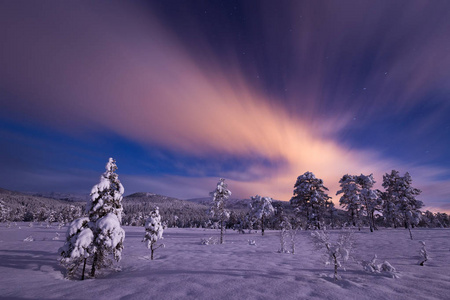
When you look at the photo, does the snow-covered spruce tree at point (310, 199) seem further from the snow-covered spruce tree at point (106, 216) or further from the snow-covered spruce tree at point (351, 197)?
the snow-covered spruce tree at point (106, 216)

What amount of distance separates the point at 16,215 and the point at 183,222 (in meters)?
101

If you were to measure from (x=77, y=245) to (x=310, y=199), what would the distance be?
3615 centimetres

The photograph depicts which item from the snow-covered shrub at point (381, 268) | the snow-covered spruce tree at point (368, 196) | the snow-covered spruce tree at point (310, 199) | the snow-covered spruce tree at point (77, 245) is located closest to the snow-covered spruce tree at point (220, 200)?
the snow-covered spruce tree at point (310, 199)

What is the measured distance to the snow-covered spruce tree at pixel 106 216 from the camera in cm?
1223

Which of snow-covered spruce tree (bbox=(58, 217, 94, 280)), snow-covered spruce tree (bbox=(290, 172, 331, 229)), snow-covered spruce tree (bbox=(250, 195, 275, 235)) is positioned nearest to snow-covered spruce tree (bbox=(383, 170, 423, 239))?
snow-covered spruce tree (bbox=(290, 172, 331, 229))

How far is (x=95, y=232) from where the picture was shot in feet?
40.9

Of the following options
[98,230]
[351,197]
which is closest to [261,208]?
[351,197]

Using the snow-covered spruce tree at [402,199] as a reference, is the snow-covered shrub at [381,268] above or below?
below

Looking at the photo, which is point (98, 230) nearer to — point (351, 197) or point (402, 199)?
point (351, 197)

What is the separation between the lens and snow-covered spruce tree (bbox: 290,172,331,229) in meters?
36.4

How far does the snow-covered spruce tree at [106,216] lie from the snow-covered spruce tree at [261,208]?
97.8 ft

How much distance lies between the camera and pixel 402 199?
33.5m

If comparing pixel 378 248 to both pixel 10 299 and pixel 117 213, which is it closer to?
pixel 117 213

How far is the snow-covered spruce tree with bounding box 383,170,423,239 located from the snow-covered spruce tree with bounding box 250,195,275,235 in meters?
21.4
